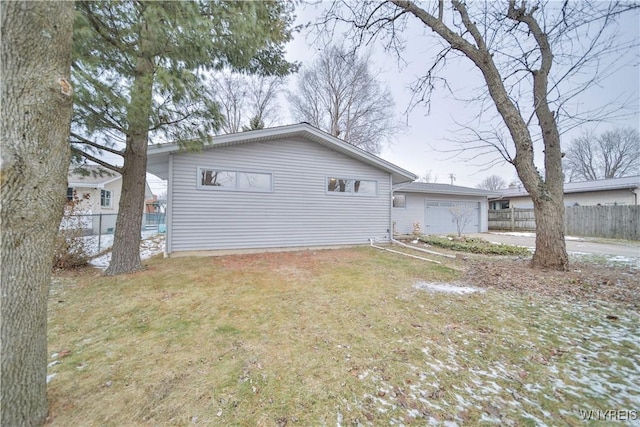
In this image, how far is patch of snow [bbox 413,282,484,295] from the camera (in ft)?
14.7

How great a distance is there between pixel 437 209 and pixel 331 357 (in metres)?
14.3

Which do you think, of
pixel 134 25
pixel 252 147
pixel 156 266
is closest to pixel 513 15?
pixel 252 147

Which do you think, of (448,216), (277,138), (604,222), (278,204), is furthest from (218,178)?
(604,222)

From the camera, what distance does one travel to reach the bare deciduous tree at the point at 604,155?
81.5 feet

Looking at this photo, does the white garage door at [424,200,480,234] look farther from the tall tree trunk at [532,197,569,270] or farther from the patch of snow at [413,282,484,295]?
the patch of snow at [413,282,484,295]

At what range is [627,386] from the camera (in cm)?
206

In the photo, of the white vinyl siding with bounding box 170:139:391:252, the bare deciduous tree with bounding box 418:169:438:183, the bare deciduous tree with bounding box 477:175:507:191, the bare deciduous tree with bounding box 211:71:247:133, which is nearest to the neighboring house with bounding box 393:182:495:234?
the white vinyl siding with bounding box 170:139:391:252

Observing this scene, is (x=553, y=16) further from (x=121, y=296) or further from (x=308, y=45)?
(x=121, y=296)

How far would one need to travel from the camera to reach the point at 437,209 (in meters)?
14.9

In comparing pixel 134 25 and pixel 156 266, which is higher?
pixel 134 25

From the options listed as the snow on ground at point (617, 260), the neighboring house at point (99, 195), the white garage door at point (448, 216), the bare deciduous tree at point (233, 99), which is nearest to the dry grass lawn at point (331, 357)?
the snow on ground at point (617, 260)

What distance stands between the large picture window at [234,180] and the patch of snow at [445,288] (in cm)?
536

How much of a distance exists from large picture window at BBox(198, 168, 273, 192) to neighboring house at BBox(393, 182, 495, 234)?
7.72m

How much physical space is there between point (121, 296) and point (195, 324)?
1912 mm
